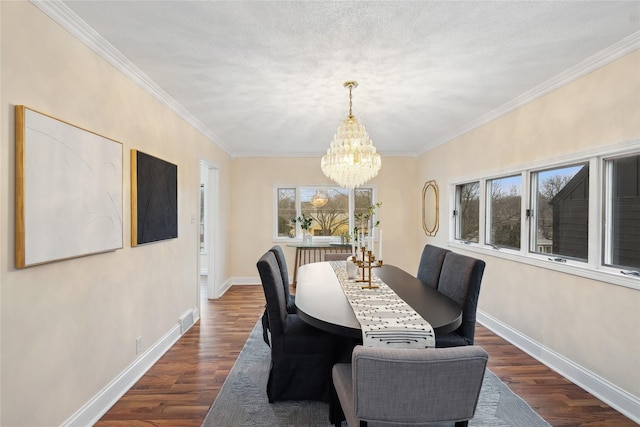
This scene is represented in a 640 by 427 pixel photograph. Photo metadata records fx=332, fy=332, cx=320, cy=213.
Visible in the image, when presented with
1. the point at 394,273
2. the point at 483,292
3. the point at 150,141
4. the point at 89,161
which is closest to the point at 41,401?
the point at 89,161

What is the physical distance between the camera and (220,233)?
5.29 m

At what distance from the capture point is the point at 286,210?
6.15 m

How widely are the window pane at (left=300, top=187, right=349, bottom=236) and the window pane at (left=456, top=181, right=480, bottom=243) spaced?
2052 millimetres

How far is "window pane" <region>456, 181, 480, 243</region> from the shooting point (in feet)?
14.0

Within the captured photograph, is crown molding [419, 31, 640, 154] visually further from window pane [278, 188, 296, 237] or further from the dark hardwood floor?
window pane [278, 188, 296, 237]

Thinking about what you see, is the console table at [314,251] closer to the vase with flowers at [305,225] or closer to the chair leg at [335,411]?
the vase with flowers at [305,225]

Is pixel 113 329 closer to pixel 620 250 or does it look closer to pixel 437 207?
pixel 620 250

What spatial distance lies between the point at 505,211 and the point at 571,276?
115 centimetres

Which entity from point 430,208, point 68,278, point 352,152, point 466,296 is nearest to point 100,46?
point 68,278

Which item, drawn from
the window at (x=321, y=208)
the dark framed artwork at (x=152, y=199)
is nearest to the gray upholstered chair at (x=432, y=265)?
the dark framed artwork at (x=152, y=199)

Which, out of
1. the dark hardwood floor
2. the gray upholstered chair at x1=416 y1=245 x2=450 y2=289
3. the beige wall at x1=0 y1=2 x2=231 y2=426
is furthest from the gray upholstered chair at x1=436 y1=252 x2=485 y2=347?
the beige wall at x1=0 y1=2 x2=231 y2=426

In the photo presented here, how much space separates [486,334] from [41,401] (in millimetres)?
3781

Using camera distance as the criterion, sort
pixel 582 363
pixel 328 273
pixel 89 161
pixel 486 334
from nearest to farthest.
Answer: pixel 89 161
pixel 582 363
pixel 328 273
pixel 486 334

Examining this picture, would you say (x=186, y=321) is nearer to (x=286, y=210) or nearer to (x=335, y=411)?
(x=335, y=411)
